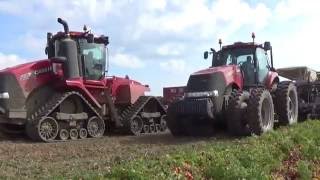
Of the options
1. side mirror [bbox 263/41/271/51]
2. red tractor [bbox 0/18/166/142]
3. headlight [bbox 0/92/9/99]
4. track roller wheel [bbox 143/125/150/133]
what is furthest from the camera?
track roller wheel [bbox 143/125/150/133]

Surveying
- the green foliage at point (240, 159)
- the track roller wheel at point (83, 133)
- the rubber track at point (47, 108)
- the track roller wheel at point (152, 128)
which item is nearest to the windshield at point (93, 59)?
the rubber track at point (47, 108)

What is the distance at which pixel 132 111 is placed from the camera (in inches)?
778

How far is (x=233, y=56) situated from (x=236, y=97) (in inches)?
118

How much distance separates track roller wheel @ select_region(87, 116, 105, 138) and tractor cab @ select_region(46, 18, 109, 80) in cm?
134

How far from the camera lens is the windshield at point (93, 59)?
18.5m

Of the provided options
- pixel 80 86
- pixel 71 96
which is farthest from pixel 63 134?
pixel 80 86

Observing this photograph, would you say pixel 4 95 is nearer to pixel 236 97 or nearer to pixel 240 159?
pixel 236 97

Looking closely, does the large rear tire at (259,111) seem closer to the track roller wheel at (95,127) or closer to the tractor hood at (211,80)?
the tractor hood at (211,80)

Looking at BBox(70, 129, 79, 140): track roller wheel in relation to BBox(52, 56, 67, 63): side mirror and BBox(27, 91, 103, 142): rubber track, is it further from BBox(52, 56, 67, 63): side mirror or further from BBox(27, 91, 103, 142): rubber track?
BBox(52, 56, 67, 63): side mirror

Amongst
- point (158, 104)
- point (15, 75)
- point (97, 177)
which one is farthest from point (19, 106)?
point (97, 177)

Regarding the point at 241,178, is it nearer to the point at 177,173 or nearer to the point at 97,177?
the point at 177,173

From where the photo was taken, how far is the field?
9.30 m

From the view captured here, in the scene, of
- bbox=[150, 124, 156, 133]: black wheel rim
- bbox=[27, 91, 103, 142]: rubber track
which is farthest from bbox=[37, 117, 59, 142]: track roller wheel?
bbox=[150, 124, 156, 133]: black wheel rim

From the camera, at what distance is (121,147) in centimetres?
1368
